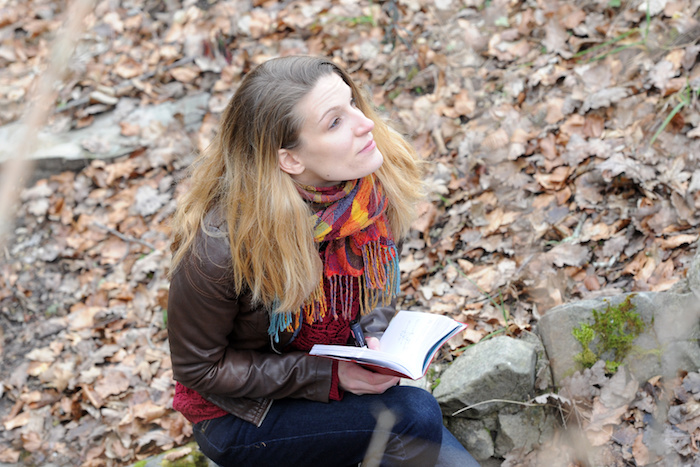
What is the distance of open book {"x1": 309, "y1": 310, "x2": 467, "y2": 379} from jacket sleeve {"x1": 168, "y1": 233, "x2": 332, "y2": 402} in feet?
0.55

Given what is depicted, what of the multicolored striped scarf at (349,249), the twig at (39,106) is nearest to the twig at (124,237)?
the multicolored striped scarf at (349,249)

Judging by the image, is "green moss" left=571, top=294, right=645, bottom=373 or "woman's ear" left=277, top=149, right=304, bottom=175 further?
"green moss" left=571, top=294, right=645, bottom=373

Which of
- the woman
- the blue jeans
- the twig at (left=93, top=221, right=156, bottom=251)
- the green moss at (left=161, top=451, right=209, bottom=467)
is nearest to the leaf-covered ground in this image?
the twig at (left=93, top=221, right=156, bottom=251)

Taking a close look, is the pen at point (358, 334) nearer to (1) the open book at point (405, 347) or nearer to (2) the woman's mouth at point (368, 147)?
(1) the open book at point (405, 347)

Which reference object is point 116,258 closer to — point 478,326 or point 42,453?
point 42,453

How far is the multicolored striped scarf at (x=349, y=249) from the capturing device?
196 centimetres

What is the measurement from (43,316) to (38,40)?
3.58 meters

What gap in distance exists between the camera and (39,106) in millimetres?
775

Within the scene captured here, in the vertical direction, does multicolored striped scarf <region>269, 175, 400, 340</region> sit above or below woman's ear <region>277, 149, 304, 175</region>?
below

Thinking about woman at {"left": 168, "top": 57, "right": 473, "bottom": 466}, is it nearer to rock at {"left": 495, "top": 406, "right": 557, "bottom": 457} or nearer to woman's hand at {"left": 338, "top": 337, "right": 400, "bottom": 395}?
woman's hand at {"left": 338, "top": 337, "right": 400, "bottom": 395}

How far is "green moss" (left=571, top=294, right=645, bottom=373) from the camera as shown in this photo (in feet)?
7.71

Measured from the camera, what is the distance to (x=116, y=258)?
426 cm

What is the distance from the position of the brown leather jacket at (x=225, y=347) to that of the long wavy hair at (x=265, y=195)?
0.16 feet

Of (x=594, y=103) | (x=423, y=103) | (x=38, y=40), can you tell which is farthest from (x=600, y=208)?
(x=38, y=40)
